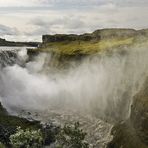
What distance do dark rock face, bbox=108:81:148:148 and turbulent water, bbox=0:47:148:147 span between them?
2.48 metres

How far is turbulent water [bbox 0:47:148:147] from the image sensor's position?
77.9 metres

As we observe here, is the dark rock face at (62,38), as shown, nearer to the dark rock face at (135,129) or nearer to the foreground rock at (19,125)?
the foreground rock at (19,125)

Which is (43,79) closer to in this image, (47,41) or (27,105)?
(27,105)

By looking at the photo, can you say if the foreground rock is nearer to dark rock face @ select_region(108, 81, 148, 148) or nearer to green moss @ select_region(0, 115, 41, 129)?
green moss @ select_region(0, 115, 41, 129)

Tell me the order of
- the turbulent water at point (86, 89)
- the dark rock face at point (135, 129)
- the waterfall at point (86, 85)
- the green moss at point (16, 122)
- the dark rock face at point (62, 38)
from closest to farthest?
1. the dark rock face at point (135, 129)
2. the green moss at point (16, 122)
3. the turbulent water at point (86, 89)
4. the waterfall at point (86, 85)
5. the dark rock face at point (62, 38)

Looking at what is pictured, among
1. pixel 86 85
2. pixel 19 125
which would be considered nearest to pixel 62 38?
pixel 86 85

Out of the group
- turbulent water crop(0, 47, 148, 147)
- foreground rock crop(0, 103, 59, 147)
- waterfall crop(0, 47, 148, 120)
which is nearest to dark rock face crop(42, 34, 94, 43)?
turbulent water crop(0, 47, 148, 147)

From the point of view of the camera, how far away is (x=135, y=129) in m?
63.0

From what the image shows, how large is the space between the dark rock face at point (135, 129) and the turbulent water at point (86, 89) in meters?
2.48

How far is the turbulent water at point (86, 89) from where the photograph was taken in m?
77.9

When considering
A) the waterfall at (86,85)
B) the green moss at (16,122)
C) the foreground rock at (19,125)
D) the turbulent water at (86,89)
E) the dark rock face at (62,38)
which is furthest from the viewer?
the dark rock face at (62,38)

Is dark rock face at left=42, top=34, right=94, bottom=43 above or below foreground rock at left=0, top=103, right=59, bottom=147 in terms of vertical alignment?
above

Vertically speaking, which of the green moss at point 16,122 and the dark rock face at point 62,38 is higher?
the dark rock face at point 62,38

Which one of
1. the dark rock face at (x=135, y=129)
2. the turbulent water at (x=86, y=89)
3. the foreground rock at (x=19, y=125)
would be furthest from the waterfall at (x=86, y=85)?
the foreground rock at (x=19, y=125)
